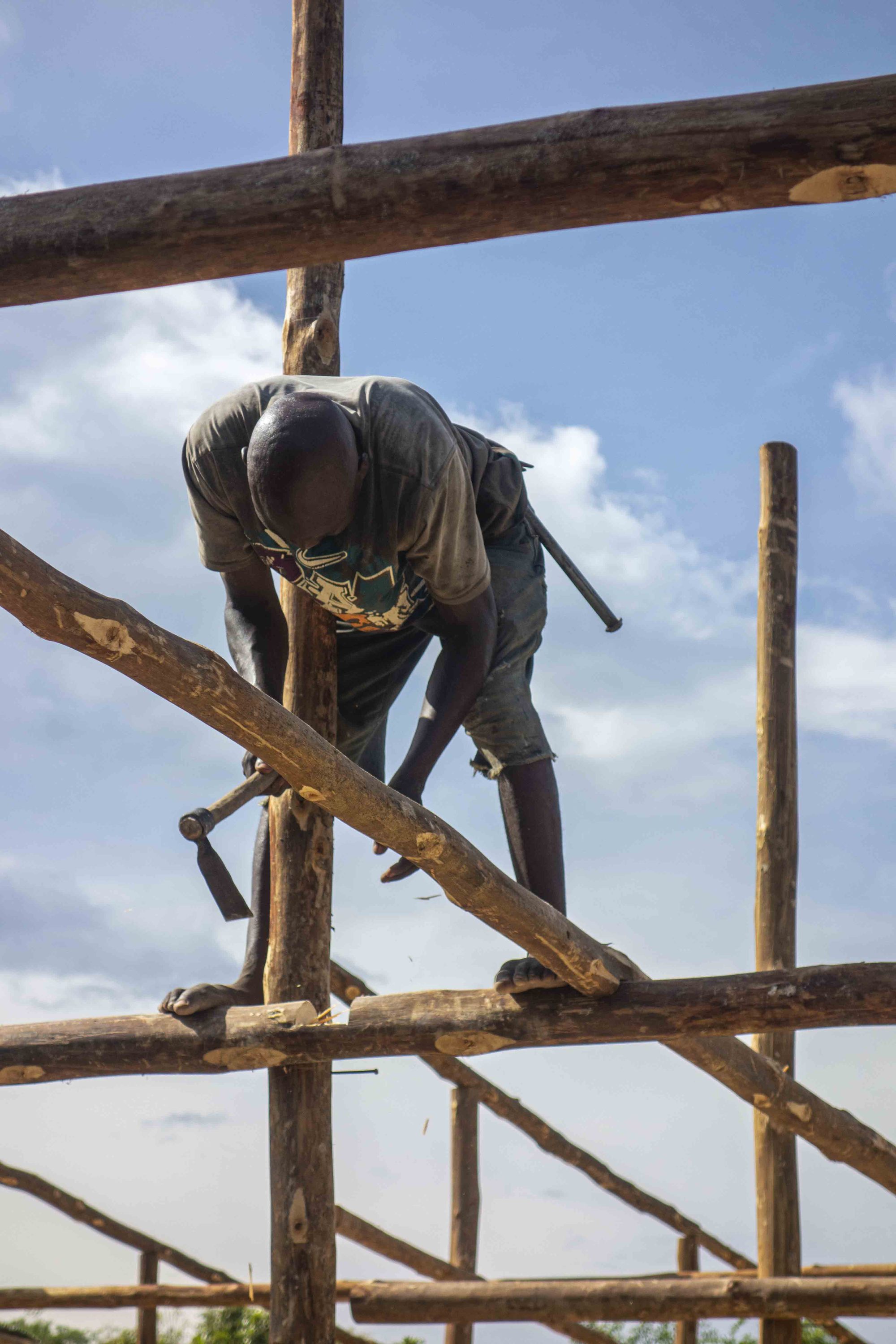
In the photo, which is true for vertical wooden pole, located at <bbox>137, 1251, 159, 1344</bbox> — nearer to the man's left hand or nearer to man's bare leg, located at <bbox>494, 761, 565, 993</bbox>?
man's bare leg, located at <bbox>494, 761, 565, 993</bbox>

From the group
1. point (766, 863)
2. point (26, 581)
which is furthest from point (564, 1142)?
point (26, 581)

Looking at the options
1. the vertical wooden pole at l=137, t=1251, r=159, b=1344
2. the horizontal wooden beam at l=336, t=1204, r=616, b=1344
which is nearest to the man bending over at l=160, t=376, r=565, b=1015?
the horizontal wooden beam at l=336, t=1204, r=616, b=1344

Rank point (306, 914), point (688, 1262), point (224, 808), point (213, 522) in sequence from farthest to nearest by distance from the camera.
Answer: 1. point (688, 1262)
2. point (306, 914)
3. point (213, 522)
4. point (224, 808)

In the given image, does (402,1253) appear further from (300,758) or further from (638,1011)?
(300,758)

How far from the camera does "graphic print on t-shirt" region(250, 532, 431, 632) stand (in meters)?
3.38

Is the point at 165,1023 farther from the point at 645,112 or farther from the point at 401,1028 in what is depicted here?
the point at 645,112

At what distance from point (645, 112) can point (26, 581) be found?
1.24 m

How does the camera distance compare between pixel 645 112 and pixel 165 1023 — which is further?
pixel 165 1023

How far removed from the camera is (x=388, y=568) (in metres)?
3.40

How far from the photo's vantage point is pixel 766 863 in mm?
6223

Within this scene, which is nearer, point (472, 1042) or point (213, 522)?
point (213, 522)

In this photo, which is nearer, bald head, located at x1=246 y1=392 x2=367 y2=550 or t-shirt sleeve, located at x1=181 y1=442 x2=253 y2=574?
bald head, located at x1=246 y1=392 x2=367 y2=550

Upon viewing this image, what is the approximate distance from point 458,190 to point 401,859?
74.8 inches

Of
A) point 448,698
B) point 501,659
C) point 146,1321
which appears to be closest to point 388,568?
point 448,698
